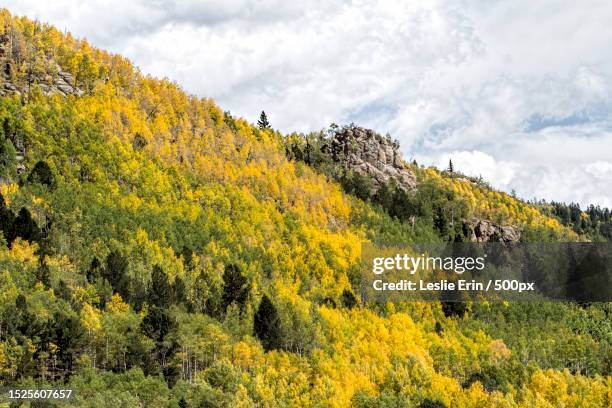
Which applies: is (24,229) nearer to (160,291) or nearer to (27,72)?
(160,291)

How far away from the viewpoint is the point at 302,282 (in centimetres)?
16375

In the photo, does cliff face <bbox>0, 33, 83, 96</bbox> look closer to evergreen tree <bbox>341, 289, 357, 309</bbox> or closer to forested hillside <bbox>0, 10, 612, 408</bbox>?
forested hillside <bbox>0, 10, 612, 408</bbox>

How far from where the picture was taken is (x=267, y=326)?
440 ft

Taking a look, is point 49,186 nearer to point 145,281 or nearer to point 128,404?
point 145,281

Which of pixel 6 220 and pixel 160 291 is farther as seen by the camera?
pixel 160 291

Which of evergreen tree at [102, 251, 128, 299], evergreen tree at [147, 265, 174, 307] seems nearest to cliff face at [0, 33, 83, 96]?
evergreen tree at [102, 251, 128, 299]

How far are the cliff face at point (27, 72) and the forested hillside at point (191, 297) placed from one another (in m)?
0.52

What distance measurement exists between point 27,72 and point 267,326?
94.3 m

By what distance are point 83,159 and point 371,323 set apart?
75326 mm

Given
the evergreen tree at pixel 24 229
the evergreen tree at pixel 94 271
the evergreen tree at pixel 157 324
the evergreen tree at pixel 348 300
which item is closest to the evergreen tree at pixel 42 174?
the evergreen tree at pixel 24 229

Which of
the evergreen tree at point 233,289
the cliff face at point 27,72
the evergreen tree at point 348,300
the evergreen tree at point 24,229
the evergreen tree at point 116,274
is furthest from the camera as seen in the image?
the cliff face at point 27,72

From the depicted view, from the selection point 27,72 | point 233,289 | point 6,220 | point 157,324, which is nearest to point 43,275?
point 6,220

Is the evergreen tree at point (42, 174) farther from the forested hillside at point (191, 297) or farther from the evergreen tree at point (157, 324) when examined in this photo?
the evergreen tree at point (157, 324)

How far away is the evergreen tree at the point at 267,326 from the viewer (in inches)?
5231
